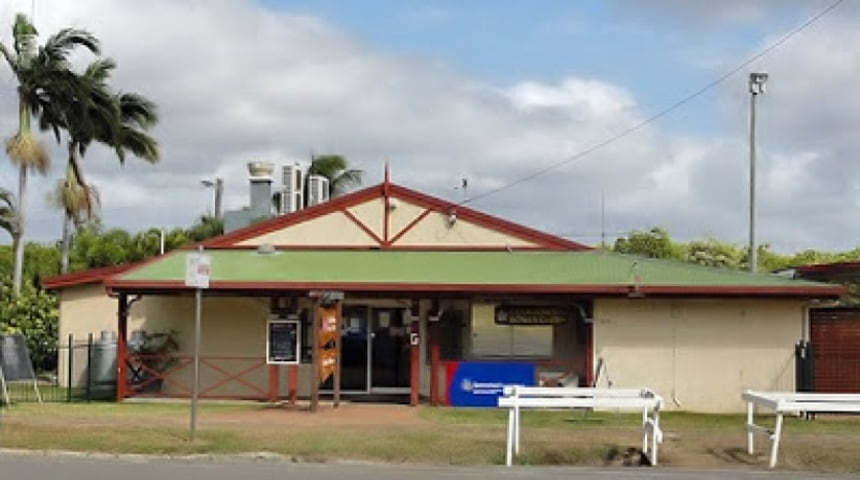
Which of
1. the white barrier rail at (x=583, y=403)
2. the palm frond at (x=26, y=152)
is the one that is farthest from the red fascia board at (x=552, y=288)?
the palm frond at (x=26, y=152)

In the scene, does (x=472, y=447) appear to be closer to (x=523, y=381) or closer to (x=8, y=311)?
(x=523, y=381)

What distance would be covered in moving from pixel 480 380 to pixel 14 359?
9.20 m

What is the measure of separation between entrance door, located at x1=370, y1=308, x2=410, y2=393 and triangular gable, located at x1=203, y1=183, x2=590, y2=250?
1661mm

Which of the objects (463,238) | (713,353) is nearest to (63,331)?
(463,238)

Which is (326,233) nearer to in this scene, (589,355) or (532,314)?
(532,314)

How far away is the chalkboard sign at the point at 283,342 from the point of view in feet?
75.4

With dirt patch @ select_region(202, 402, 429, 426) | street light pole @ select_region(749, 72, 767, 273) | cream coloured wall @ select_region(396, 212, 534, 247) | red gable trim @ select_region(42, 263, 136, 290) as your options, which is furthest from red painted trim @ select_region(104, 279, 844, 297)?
street light pole @ select_region(749, 72, 767, 273)

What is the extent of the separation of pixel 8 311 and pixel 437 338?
14.9 m

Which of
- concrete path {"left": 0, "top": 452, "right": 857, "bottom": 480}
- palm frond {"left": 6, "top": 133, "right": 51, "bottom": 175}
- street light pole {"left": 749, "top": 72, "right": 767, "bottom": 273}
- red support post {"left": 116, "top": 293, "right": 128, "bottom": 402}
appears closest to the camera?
concrete path {"left": 0, "top": 452, "right": 857, "bottom": 480}

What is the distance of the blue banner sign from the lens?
23.6 meters

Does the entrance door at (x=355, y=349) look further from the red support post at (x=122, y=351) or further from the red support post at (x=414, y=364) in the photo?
the red support post at (x=122, y=351)

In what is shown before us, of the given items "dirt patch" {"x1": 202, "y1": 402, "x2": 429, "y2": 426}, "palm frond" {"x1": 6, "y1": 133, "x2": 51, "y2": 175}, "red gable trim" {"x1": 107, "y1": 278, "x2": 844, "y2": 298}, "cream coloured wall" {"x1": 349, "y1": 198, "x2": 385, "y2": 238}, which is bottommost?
"dirt patch" {"x1": 202, "y1": 402, "x2": 429, "y2": 426}

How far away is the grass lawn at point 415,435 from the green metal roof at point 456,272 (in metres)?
2.59

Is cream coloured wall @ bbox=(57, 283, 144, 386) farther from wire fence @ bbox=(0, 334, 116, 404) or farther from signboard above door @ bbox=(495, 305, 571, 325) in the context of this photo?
signboard above door @ bbox=(495, 305, 571, 325)
